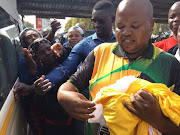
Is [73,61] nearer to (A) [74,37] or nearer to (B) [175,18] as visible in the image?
(A) [74,37]

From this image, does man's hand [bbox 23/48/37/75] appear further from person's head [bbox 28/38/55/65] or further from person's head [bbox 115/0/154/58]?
person's head [bbox 115/0/154/58]

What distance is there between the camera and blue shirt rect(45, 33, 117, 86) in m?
1.94

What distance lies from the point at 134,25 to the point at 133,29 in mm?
27

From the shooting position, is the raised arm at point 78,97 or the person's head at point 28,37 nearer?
the raised arm at point 78,97

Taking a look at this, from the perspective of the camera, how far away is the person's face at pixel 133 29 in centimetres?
115

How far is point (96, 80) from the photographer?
1.23m

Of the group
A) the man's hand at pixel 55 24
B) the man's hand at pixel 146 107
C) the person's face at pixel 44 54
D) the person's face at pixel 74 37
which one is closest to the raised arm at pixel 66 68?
the person's face at pixel 44 54

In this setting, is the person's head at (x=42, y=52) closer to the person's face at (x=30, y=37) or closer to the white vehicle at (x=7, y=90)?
the white vehicle at (x=7, y=90)

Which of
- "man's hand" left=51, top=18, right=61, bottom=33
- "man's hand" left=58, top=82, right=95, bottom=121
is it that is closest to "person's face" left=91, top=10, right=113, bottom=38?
"man's hand" left=51, top=18, right=61, bottom=33

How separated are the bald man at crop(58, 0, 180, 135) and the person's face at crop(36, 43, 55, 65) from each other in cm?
104

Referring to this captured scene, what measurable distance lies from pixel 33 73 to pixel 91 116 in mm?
1478

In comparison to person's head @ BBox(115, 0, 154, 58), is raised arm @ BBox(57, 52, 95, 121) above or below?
below

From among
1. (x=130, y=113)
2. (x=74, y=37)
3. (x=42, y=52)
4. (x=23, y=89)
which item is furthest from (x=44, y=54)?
(x=130, y=113)

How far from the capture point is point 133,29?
45.3 inches
